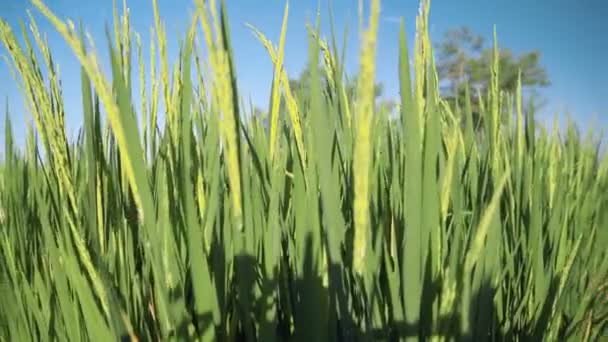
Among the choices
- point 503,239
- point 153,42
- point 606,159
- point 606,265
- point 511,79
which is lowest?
point 606,265

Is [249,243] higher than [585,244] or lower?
higher

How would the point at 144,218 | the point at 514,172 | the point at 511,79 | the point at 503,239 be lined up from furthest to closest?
the point at 511,79, the point at 514,172, the point at 503,239, the point at 144,218

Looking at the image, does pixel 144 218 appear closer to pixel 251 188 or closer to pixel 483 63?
pixel 251 188

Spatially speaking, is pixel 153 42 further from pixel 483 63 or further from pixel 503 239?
pixel 483 63

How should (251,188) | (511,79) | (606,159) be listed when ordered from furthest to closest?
(511,79) < (606,159) < (251,188)

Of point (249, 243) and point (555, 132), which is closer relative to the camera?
point (249, 243)

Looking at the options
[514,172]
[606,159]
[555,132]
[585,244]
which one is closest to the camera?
[514,172]

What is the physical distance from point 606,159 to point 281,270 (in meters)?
1.61

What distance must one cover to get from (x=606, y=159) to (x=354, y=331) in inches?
64.5

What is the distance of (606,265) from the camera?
100cm

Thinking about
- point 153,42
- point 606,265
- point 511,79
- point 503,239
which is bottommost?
point 606,265

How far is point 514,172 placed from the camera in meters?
0.95

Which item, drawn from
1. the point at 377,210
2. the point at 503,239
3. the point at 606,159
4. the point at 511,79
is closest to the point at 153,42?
the point at 377,210

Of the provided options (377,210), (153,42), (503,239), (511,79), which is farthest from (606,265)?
(511,79)
